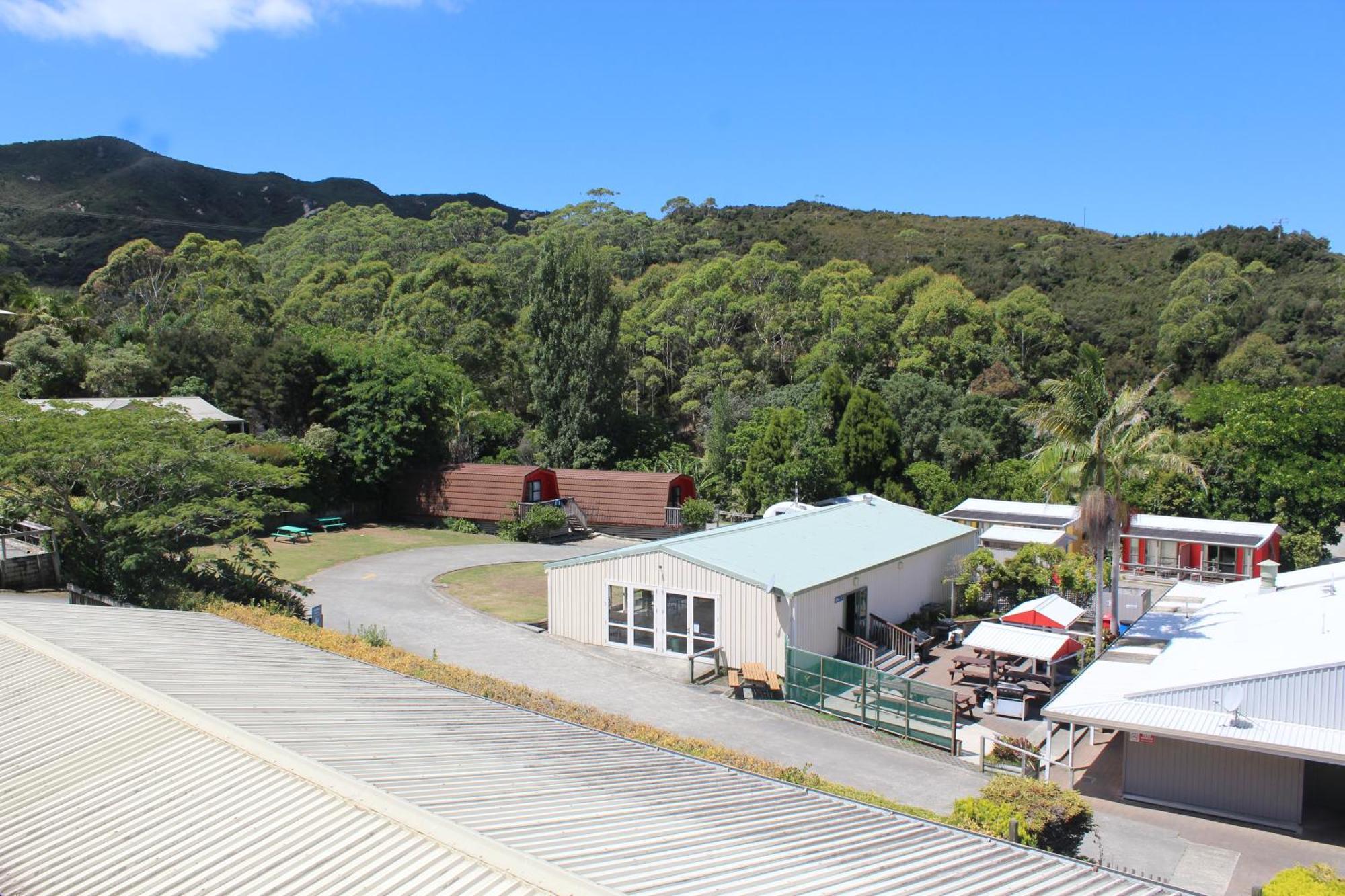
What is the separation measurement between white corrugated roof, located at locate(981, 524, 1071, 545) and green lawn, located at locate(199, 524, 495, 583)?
19.4 meters

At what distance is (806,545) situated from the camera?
23344 millimetres

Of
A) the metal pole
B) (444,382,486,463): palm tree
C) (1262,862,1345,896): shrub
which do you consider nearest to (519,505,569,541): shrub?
(444,382,486,463): palm tree

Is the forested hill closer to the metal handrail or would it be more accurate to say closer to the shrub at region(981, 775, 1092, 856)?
the metal handrail

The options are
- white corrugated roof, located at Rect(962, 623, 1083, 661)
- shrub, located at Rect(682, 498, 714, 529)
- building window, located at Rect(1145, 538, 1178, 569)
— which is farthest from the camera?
shrub, located at Rect(682, 498, 714, 529)

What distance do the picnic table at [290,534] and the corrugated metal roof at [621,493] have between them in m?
10.5

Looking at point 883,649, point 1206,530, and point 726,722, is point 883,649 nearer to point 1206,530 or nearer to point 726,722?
point 726,722

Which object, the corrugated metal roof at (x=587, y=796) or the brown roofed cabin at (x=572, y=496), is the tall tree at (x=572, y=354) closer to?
the brown roofed cabin at (x=572, y=496)

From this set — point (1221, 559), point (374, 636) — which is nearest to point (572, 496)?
point (374, 636)

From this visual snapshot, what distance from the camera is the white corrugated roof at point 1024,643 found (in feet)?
62.8

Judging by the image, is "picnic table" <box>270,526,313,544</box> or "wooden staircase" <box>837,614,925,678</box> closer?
"wooden staircase" <box>837,614,925,678</box>

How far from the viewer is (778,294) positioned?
57.7 meters

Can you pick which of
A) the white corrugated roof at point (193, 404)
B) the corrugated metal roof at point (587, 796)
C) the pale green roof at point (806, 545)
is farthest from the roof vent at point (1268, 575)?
the white corrugated roof at point (193, 404)

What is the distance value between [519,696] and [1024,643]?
10867 mm

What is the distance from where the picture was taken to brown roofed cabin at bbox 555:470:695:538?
38406mm
